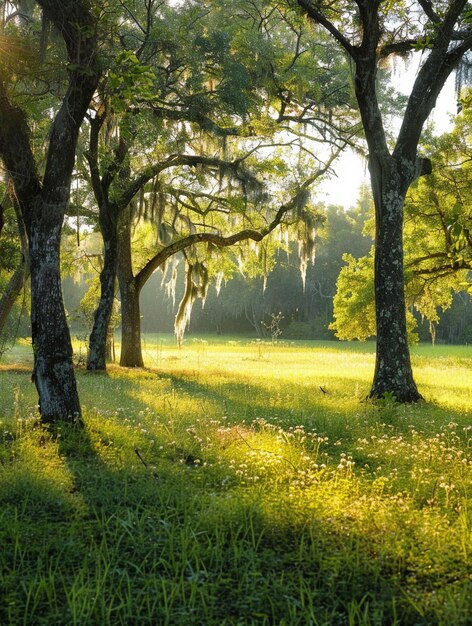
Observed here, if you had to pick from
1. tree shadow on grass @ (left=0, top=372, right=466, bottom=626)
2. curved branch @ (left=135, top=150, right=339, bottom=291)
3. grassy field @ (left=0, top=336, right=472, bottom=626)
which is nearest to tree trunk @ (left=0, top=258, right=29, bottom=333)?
curved branch @ (left=135, top=150, right=339, bottom=291)

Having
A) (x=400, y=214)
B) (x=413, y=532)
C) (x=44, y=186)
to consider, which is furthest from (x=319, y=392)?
(x=413, y=532)

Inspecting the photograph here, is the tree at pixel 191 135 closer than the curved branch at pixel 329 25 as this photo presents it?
No

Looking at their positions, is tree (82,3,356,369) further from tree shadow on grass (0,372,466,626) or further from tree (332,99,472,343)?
tree shadow on grass (0,372,466,626)

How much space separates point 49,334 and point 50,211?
163 cm

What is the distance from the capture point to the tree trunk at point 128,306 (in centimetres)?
1888

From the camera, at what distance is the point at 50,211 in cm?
767

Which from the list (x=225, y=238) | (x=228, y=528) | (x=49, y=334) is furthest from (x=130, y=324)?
(x=228, y=528)

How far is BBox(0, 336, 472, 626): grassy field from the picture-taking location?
3.37 metres

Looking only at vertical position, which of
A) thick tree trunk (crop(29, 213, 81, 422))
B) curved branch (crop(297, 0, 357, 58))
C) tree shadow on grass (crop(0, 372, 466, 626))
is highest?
curved branch (crop(297, 0, 357, 58))

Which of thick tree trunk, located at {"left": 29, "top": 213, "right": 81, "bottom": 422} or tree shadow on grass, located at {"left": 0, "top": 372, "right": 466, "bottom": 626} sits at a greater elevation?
thick tree trunk, located at {"left": 29, "top": 213, "right": 81, "bottom": 422}

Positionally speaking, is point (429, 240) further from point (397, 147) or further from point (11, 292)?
point (11, 292)

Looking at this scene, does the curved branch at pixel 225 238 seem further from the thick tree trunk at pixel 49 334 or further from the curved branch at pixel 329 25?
the thick tree trunk at pixel 49 334

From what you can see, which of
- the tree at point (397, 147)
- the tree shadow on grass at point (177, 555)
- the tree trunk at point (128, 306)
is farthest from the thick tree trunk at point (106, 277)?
the tree shadow on grass at point (177, 555)

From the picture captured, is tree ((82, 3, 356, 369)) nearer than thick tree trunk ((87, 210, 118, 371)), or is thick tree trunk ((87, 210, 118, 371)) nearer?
tree ((82, 3, 356, 369))
